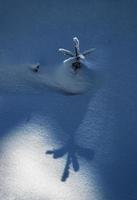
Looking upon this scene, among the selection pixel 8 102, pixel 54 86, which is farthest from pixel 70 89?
pixel 8 102

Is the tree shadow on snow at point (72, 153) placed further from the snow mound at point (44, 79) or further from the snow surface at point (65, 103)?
the snow mound at point (44, 79)

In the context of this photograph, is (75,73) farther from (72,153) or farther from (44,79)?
(72,153)

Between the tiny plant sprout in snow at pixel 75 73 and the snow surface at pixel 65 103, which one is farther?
the tiny plant sprout in snow at pixel 75 73

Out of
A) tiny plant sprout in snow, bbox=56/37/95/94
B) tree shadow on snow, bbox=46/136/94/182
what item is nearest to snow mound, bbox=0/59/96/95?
tiny plant sprout in snow, bbox=56/37/95/94

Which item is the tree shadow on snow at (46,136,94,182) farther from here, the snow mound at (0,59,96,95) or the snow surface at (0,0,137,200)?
the snow mound at (0,59,96,95)

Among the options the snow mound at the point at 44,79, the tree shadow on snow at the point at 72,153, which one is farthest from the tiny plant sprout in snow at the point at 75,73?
the tree shadow on snow at the point at 72,153

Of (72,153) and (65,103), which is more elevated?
(65,103)

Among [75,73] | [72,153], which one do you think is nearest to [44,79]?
[75,73]

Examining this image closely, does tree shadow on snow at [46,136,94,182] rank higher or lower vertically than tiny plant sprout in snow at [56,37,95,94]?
lower
